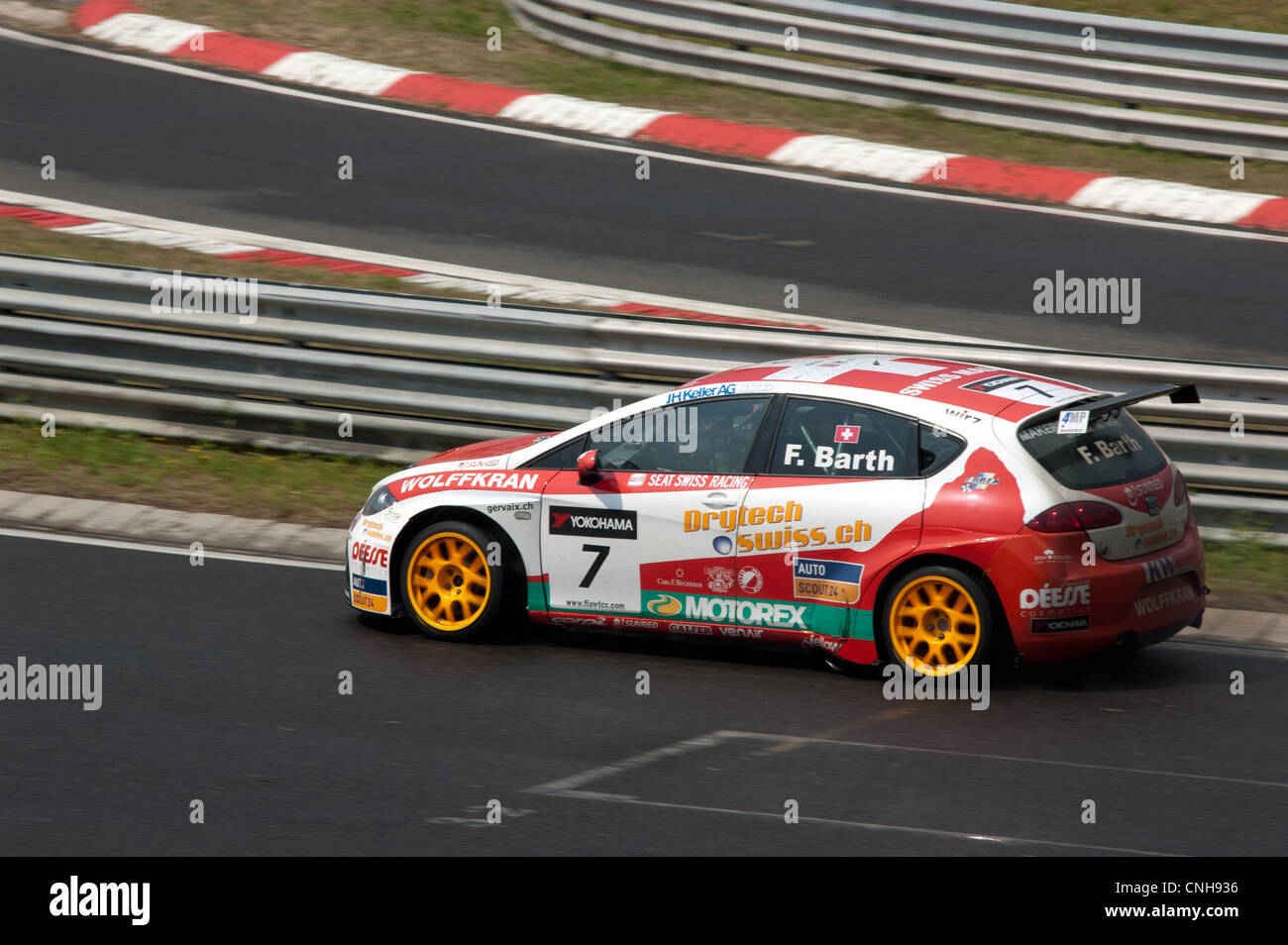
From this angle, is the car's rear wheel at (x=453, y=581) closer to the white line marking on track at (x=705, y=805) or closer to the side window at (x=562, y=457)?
the side window at (x=562, y=457)

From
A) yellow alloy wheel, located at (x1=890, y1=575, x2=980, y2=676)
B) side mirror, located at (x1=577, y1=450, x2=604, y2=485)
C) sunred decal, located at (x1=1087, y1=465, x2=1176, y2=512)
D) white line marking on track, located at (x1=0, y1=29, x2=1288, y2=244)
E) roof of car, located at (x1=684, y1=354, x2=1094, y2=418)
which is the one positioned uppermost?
white line marking on track, located at (x1=0, y1=29, x2=1288, y2=244)

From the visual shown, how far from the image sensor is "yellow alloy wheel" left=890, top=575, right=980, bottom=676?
7.93 m

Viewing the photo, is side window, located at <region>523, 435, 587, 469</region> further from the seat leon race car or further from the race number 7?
the race number 7

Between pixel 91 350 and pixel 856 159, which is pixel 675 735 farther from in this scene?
pixel 856 159

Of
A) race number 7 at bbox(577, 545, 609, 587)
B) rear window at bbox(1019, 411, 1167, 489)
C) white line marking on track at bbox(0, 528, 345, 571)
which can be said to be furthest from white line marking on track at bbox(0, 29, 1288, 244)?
race number 7 at bbox(577, 545, 609, 587)

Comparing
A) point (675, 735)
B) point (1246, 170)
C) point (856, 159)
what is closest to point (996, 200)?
point (856, 159)

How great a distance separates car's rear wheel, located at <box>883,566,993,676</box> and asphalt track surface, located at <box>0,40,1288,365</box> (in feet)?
17.0

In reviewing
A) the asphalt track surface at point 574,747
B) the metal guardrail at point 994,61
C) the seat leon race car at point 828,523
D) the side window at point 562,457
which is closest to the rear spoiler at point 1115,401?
the seat leon race car at point 828,523

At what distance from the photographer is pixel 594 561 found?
861cm

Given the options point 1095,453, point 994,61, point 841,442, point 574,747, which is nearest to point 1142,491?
point 1095,453

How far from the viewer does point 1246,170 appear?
644 inches
